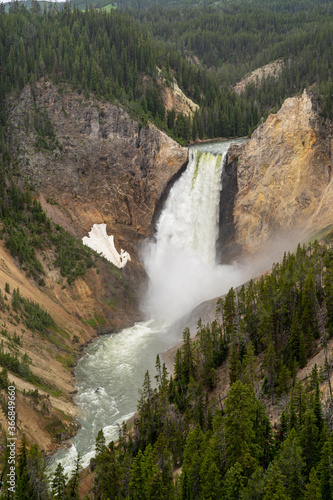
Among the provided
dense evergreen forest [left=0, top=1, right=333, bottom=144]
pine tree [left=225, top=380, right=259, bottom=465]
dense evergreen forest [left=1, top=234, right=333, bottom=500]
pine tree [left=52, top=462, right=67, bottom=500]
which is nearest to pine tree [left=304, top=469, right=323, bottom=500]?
dense evergreen forest [left=1, top=234, right=333, bottom=500]

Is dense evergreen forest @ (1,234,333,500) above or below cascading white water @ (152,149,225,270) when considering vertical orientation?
below

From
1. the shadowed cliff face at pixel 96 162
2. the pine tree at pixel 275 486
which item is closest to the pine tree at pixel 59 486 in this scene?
the pine tree at pixel 275 486

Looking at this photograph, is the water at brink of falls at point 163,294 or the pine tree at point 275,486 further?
the water at brink of falls at point 163,294

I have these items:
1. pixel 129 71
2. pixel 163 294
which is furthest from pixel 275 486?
pixel 129 71

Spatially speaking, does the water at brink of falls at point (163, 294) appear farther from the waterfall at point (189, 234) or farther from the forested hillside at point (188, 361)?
the forested hillside at point (188, 361)

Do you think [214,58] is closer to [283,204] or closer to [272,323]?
[283,204]

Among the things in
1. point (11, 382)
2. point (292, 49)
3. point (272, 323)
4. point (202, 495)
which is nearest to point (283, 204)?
point (272, 323)

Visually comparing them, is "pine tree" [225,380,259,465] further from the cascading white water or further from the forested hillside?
the cascading white water
